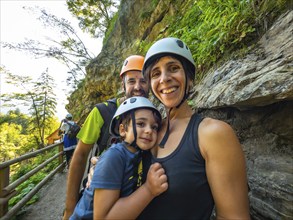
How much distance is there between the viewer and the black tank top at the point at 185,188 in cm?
152

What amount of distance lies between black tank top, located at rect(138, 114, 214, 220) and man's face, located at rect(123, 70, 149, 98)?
4.00ft

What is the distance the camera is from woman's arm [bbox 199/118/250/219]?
1.40 metres

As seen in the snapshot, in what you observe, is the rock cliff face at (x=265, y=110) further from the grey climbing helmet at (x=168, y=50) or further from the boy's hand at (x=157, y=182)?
the boy's hand at (x=157, y=182)

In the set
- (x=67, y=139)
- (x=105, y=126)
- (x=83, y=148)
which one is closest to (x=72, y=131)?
(x=67, y=139)

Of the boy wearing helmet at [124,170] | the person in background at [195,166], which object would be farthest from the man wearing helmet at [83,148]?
the person in background at [195,166]

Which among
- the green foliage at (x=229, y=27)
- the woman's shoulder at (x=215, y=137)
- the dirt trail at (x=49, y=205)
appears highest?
the green foliage at (x=229, y=27)

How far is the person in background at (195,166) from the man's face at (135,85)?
2.52 feet

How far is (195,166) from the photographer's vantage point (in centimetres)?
152

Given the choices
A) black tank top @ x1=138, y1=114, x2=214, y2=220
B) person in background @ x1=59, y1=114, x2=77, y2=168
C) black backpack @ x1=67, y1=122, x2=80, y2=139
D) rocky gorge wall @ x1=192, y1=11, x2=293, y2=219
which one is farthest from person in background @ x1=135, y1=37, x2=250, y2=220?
person in background @ x1=59, y1=114, x2=77, y2=168

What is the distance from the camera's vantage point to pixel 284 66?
179cm

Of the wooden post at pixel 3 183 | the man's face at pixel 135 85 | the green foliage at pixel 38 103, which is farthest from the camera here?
the green foliage at pixel 38 103

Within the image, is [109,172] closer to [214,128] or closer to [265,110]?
[214,128]

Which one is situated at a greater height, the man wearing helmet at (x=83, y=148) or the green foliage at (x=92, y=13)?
the green foliage at (x=92, y=13)

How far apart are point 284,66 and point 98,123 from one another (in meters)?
2.06
